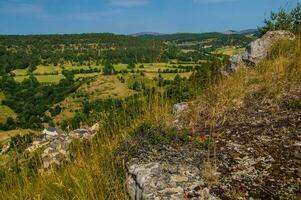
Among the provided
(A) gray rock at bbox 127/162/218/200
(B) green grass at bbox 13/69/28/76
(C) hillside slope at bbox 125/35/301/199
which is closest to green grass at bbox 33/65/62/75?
(B) green grass at bbox 13/69/28/76

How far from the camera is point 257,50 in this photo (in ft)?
33.7

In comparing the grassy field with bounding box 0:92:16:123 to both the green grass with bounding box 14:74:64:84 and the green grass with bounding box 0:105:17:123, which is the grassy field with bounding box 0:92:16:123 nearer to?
the green grass with bounding box 0:105:17:123

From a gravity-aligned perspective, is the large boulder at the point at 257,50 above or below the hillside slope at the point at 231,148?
above

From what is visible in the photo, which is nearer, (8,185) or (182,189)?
(182,189)

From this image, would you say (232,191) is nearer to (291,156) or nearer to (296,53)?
(291,156)

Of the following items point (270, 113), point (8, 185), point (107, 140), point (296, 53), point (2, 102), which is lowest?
point (2, 102)

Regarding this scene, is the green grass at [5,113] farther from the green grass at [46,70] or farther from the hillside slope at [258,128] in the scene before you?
the hillside slope at [258,128]

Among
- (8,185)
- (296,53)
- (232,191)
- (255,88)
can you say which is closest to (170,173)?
(232,191)

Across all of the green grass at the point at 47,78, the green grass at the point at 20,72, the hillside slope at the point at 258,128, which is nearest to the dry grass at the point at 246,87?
the hillside slope at the point at 258,128

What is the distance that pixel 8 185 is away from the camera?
5824mm

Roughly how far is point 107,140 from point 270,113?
264cm

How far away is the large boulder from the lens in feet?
32.4

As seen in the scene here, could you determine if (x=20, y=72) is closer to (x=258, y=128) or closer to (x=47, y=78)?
(x=47, y=78)

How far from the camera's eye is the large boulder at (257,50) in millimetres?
9891
